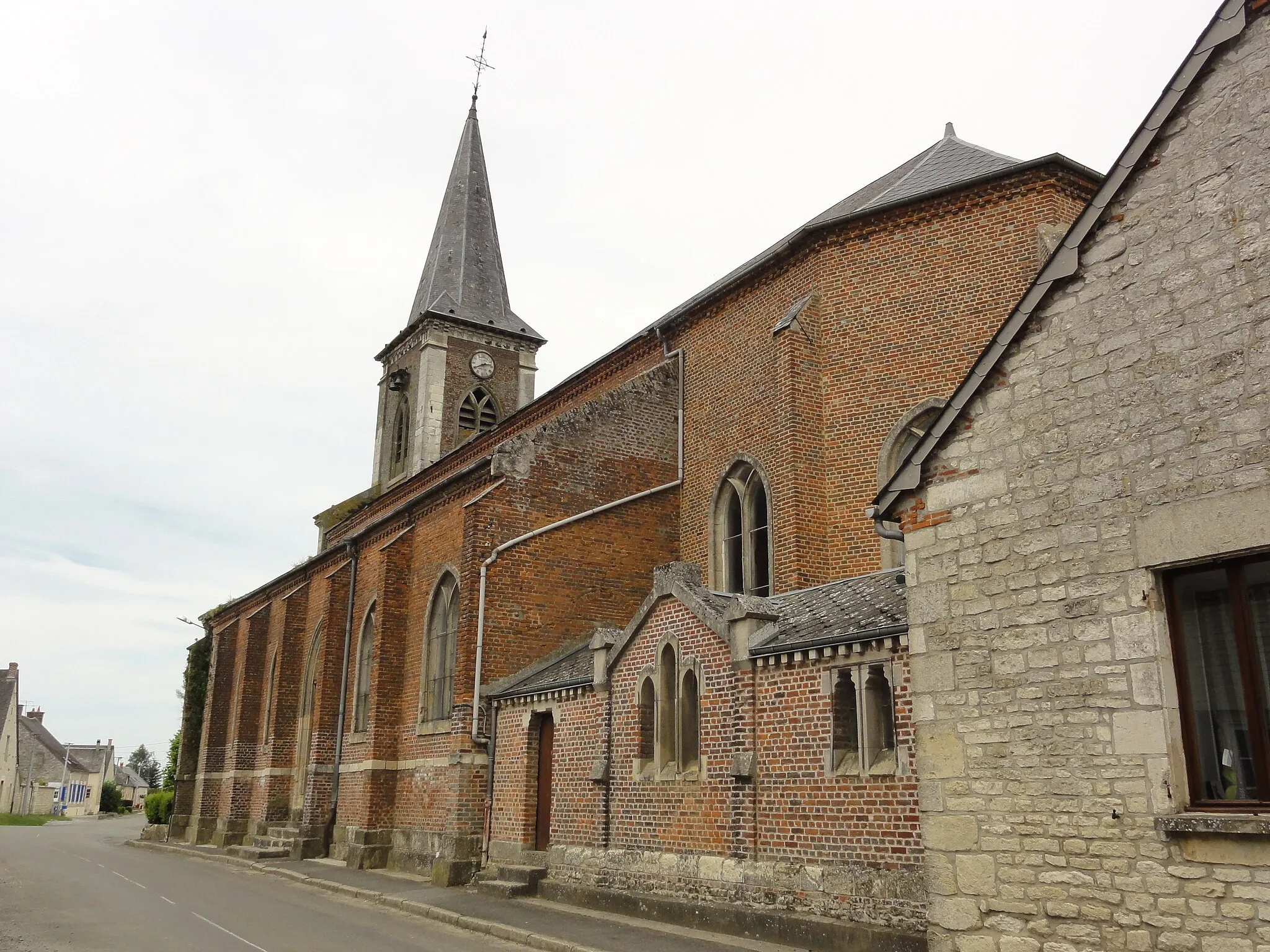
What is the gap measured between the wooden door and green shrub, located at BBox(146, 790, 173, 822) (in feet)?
79.3

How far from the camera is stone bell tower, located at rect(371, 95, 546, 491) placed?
1396 inches

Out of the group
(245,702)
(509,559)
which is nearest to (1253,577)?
(509,559)

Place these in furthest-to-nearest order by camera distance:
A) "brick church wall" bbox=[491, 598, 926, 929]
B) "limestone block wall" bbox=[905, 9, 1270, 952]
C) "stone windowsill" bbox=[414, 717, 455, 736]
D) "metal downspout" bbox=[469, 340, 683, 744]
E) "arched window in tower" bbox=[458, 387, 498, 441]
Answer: "arched window in tower" bbox=[458, 387, 498, 441] < "stone windowsill" bbox=[414, 717, 455, 736] < "metal downspout" bbox=[469, 340, 683, 744] < "brick church wall" bbox=[491, 598, 926, 929] < "limestone block wall" bbox=[905, 9, 1270, 952]

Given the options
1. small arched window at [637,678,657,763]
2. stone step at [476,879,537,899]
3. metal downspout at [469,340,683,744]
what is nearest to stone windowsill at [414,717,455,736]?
metal downspout at [469,340,683,744]

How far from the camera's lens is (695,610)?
1266cm

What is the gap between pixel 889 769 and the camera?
9906 millimetres

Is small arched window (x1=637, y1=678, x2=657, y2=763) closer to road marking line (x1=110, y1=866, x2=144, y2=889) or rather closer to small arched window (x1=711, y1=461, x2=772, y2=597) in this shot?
small arched window (x1=711, y1=461, x2=772, y2=597)

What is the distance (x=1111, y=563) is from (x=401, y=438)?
106ft

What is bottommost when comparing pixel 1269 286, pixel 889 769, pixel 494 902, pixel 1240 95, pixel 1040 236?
pixel 494 902

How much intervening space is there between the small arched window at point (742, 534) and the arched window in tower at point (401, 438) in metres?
20.2

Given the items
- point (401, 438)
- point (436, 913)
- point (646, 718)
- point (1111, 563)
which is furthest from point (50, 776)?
point (1111, 563)

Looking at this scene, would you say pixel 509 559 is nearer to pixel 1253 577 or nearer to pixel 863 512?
pixel 863 512

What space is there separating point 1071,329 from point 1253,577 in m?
2.16

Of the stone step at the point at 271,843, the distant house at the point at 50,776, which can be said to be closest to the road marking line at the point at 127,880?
the stone step at the point at 271,843
